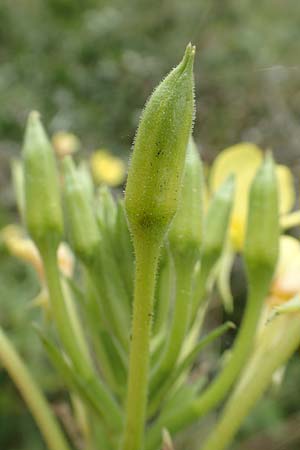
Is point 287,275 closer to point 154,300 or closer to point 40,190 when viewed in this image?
point 154,300

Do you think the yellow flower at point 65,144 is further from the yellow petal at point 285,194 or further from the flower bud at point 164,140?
the flower bud at point 164,140

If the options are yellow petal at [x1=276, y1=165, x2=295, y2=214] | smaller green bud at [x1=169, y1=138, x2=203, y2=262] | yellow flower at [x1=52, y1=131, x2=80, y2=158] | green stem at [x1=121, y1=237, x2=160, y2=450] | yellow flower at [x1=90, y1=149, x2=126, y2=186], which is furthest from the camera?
yellow flower at [x1=90, y1=149, x2=126, y2=186]

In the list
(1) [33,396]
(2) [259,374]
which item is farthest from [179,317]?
(1) [33,396]

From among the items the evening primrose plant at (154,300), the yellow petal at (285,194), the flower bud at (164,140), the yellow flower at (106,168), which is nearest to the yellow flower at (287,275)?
the evening primrose plant at (154,300)

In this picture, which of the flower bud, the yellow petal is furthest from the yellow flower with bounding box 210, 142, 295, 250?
the flower bud

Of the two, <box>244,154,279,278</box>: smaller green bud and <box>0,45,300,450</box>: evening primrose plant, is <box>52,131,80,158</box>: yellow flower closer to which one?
<box>0,45,300,450</box>: evening primrose plant
